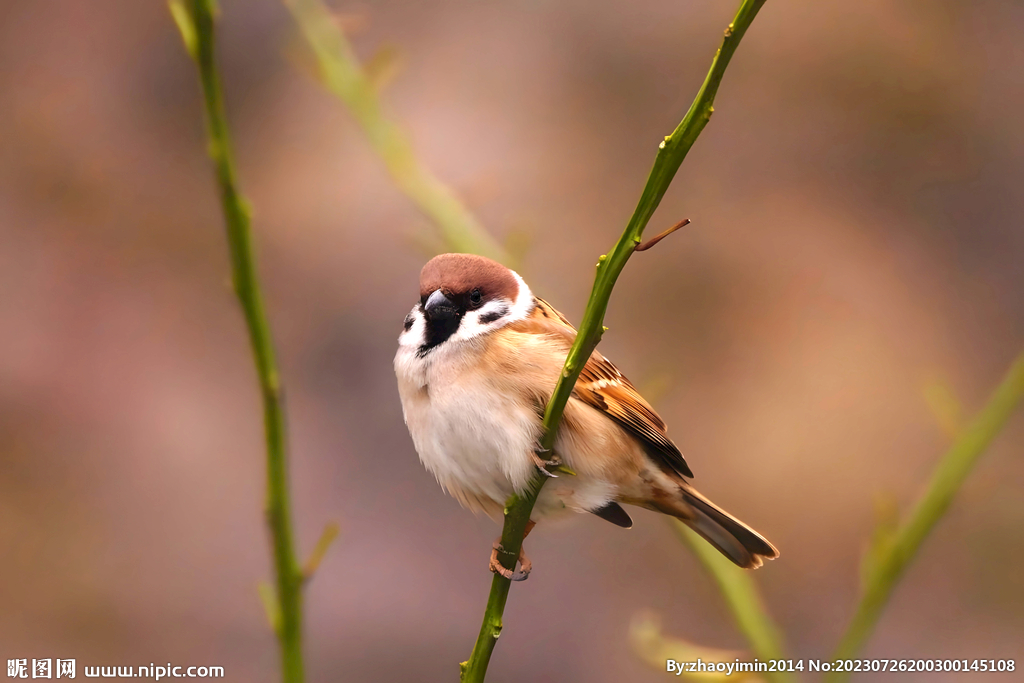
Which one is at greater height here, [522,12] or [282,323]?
[522,12]

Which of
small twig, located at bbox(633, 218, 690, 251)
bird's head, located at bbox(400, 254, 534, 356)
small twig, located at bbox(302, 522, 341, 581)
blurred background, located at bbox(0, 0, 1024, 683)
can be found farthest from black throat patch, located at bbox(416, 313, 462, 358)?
blurred background, located at bbox(0, 0, 1024, 683)

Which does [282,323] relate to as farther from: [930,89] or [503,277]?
[930,89]

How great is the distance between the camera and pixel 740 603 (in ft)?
5.17

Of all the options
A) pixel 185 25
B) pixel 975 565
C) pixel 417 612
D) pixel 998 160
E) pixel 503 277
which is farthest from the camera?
pixel 998 160

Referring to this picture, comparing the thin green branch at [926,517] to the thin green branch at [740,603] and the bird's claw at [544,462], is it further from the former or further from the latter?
the bird's claw at [544,462]

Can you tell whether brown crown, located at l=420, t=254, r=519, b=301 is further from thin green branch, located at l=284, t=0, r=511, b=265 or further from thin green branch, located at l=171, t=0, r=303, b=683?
thin green branch, located at l=171, t=0, r=303, b=683

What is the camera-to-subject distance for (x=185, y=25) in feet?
3.11

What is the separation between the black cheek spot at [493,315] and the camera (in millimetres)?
1521

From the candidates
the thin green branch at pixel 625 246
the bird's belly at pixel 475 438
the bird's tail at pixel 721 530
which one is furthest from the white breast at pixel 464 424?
the bird's tail at pixel 721 530

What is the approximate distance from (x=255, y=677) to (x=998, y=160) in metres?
4.13

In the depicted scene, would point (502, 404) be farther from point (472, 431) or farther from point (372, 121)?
point (372, 121)

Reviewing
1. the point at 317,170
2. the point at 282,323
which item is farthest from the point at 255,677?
the point at 317,170

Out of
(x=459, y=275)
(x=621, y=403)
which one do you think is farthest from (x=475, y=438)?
(x=621, y=403)

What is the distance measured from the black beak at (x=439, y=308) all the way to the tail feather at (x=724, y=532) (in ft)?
2.30
